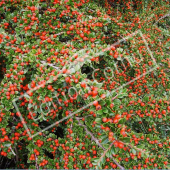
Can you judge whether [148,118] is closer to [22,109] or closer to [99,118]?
[99,118]

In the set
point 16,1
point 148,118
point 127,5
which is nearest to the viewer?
point 148,118

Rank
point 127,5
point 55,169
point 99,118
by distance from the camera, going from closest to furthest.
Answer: point 99,118, point 55,169, point 127,5

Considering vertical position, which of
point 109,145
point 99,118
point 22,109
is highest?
point 22,109

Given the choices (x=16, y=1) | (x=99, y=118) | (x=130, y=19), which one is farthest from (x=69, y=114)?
(x=130, y=19)

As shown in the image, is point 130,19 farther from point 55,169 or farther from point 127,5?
point 55,169

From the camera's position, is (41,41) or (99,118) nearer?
(99,118)

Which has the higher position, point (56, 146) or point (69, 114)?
point (69, 114)

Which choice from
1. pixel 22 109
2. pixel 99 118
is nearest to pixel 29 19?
pixel 22 109
